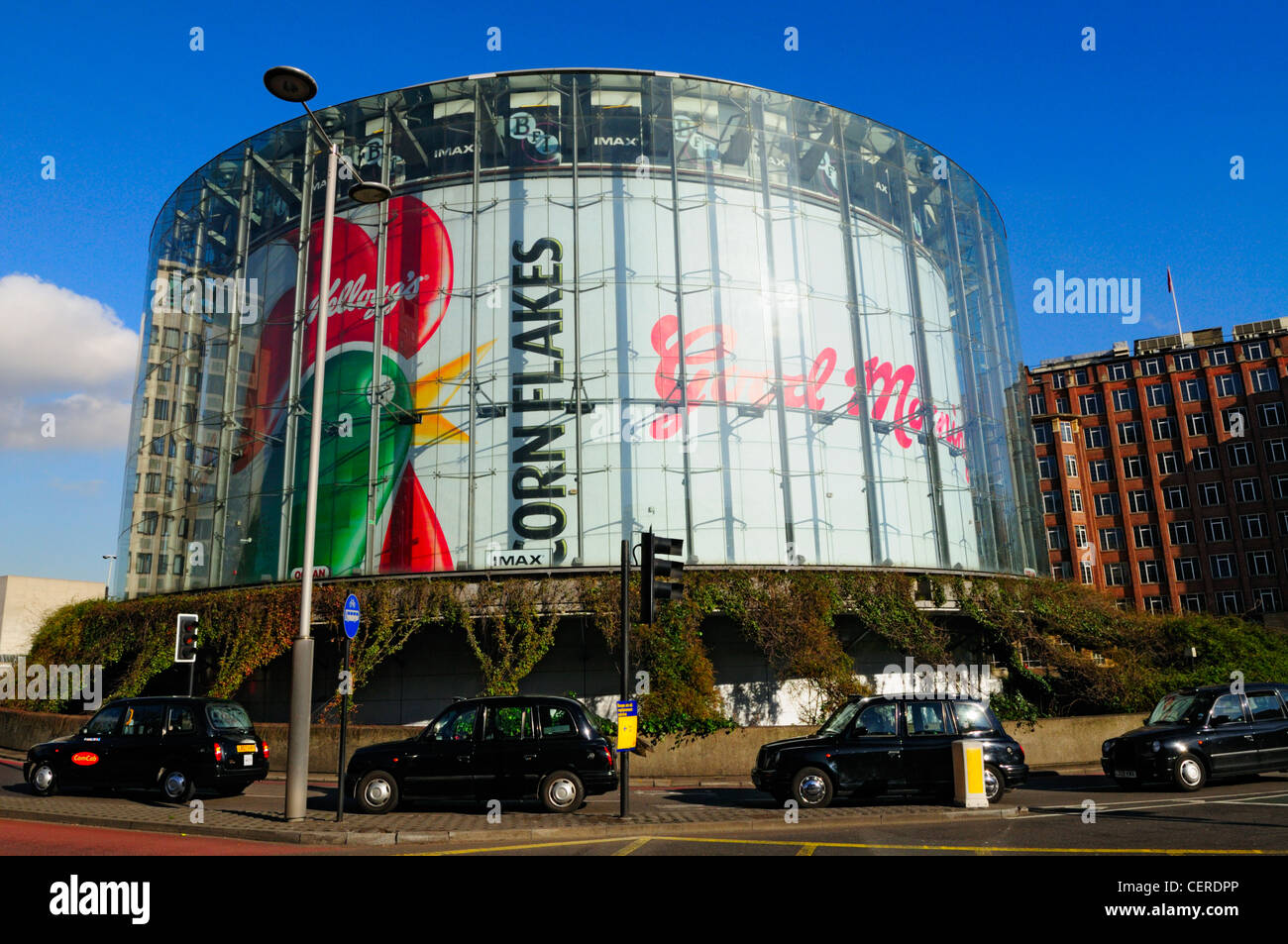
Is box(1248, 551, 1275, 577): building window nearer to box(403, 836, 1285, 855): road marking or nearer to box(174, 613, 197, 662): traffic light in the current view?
box(403, 836, 1285, 855): road marking

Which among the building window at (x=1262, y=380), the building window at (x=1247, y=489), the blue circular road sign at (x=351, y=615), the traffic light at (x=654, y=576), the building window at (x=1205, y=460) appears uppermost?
the building window at (x=1262, y=380)

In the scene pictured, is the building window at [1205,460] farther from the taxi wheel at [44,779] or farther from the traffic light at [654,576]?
the taxi wheel at [44,779]

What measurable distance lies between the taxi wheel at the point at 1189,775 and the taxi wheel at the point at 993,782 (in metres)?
3.57

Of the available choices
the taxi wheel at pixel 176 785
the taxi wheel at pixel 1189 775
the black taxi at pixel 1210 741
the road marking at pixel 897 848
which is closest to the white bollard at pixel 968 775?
the road marking at pixel 897 848

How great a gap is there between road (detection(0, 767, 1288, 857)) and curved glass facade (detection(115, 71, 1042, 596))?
43.4 feet

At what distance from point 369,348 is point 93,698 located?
12991 millimetres

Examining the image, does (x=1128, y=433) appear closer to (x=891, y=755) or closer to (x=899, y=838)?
(x=891, y=755)

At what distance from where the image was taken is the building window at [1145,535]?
241ft

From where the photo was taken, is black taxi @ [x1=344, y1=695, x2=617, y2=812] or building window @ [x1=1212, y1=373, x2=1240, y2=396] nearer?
black taxi @ [x1=344, y1=695, x2=617, y2=812]

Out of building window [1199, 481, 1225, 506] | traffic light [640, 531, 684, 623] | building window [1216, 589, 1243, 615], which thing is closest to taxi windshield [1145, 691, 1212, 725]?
traffic light [640, 531, 684, 623]

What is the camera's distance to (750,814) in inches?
509

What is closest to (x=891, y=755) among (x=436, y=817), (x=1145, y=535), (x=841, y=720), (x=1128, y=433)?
(x=841, y=720)

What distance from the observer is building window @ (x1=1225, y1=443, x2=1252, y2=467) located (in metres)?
71.8

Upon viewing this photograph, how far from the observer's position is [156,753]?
14859 millimetres
